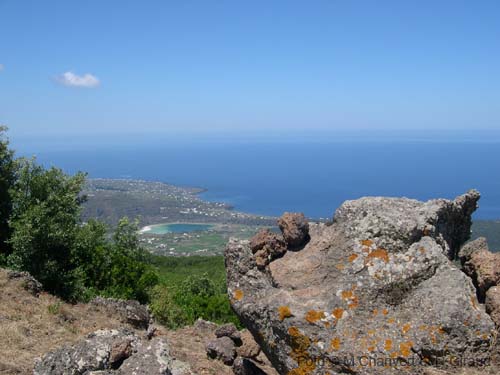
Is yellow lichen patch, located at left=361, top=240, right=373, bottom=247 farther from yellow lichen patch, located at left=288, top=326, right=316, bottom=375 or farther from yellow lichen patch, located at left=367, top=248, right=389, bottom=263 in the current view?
yellow lichen patch, located at left=288, top=326, right=316, bottom=375

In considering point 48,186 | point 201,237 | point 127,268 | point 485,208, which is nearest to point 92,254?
point 127,268

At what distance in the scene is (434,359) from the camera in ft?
19.4

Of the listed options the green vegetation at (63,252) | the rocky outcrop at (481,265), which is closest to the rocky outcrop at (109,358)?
the rocky outcrop at (481,265)

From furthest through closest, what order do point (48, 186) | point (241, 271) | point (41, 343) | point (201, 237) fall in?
point (201, 237) → point (48, 186) → point (41, 343) → point (241, 271)

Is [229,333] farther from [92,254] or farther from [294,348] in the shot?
[92,254]

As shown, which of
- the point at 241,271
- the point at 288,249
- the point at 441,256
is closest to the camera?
the point at 441,256

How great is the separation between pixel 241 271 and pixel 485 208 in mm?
193542

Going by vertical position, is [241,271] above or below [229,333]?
above

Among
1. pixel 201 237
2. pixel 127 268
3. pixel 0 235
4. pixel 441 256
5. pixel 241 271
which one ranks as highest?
pixel 441 256

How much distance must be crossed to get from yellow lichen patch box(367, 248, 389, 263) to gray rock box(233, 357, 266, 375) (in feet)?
11.7

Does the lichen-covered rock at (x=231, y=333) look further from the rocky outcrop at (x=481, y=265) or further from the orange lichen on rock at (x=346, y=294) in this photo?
the rocky outcrop at (x=481, y=265)

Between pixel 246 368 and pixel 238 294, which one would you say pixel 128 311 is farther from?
pixel 238 294

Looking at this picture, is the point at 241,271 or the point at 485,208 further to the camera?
the point at 485,208

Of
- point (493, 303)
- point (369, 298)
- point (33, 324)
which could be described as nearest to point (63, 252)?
point (33, 324)
